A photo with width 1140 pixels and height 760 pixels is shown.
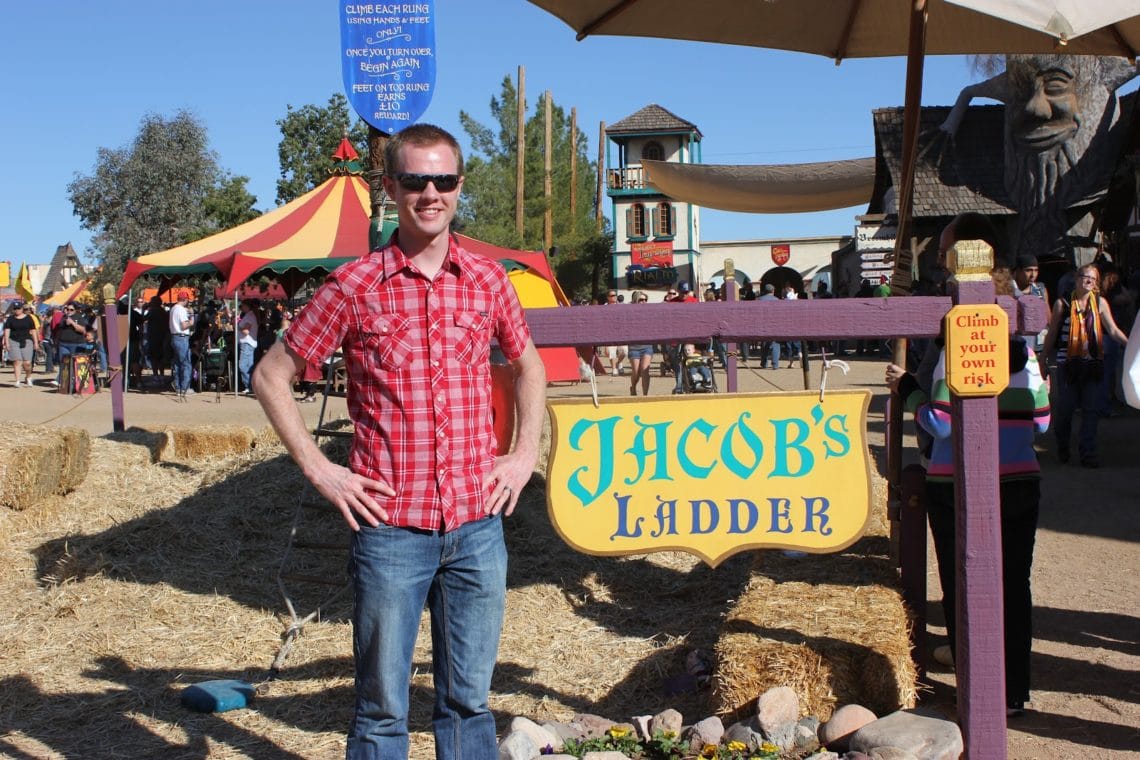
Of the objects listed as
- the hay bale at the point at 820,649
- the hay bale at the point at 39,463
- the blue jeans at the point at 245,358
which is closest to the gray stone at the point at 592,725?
the hay bale at the point at 820,649

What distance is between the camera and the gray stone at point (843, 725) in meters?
3.50

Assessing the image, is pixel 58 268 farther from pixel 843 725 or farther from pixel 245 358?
pixel 843 725

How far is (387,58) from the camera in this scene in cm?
566

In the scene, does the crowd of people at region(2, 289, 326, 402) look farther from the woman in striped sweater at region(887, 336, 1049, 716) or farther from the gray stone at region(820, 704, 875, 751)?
the gray stone at region(820, 704, 875, 751)

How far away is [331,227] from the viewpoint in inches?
525

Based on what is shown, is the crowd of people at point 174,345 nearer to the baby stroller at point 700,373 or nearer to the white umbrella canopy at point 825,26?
the baby stroller at point 700,373

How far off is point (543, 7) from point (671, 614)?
314 centimetres

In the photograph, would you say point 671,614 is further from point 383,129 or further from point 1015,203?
point 1015,203

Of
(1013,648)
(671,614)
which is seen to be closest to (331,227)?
(671,614)

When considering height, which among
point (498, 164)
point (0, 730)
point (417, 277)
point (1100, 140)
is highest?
point (498, 164)

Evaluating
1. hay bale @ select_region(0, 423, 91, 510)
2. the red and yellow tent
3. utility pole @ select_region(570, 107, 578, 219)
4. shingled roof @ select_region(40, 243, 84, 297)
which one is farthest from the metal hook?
shingled roof @ select_region(40, 243, 84, 297)

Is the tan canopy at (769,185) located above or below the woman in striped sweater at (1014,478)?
above

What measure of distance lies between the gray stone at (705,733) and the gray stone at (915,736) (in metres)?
0.41

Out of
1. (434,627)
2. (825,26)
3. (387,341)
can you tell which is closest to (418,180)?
(387,341)
